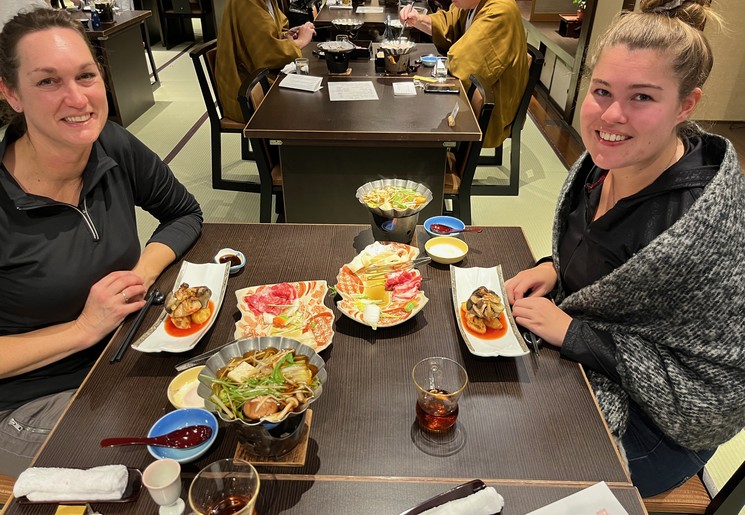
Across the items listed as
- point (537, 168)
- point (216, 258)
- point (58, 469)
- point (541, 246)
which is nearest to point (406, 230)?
point (216, 258)

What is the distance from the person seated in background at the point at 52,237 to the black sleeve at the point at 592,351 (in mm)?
1073

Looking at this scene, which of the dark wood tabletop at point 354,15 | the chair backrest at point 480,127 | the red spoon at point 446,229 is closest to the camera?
the red spoon at point 446,229

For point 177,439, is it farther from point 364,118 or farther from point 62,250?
point 364,118

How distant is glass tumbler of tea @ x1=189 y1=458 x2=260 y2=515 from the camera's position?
834 mm

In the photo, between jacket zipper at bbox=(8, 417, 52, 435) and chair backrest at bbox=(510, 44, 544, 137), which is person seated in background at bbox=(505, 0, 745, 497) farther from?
chair backrest at bbox=(510, 44, 544, 137)

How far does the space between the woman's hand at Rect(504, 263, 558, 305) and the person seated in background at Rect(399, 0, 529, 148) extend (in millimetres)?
1757

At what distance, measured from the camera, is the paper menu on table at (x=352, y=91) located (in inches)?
108

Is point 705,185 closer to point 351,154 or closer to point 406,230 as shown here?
point 406,230

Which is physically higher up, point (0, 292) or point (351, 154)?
point (0, 292)

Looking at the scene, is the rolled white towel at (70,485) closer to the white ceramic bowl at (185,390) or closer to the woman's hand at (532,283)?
the white ceramic bowl at (185,390)

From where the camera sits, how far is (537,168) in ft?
13.4

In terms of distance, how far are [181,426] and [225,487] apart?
0.21 meters

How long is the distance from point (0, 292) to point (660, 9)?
177 cm

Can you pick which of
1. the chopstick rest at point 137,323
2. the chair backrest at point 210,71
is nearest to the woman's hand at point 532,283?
the chopstick rest at point 137,323
